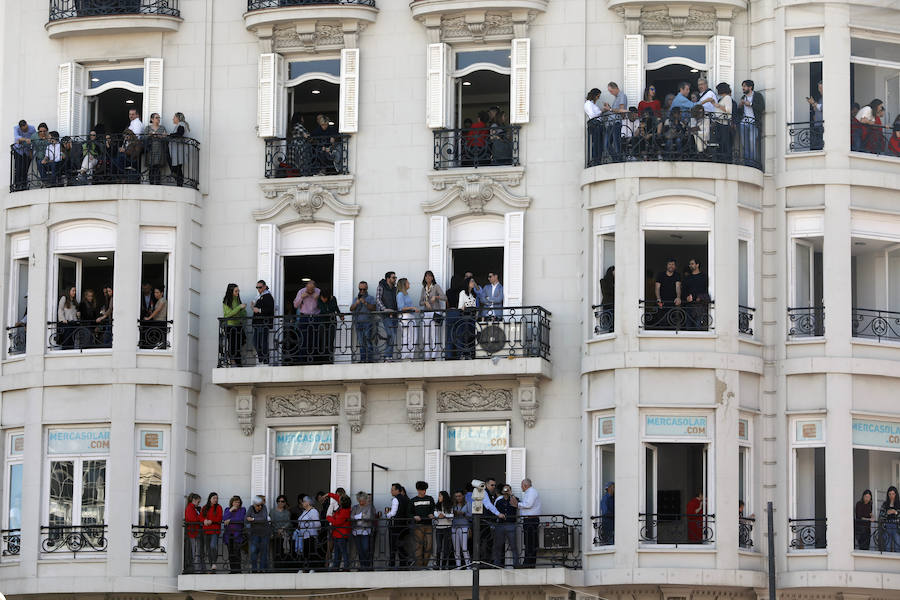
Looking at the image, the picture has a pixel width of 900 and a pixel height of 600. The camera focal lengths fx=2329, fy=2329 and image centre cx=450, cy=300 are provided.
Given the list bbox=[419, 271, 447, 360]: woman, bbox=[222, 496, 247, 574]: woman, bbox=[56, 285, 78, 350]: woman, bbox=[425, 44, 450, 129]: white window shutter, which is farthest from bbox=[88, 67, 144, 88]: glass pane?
bbox=[222, 496, 247, 574]: woman

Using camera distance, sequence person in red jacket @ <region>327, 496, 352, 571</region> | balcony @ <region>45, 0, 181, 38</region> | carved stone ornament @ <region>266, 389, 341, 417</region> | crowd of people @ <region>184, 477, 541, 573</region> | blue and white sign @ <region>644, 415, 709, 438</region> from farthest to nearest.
Result: balcony @ <region>45, 0, 181, 38</region> < carved stone ornament @ <region>266, 389, 341, 417</region> < person in red jacket @ <region>327, 496, 352, 571</region> < crowd of people @ <region>184, 477, 541, 573</region> < blue and white sign @ <region>644, 415, 709, 438</region>

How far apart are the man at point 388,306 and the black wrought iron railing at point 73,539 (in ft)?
20.7

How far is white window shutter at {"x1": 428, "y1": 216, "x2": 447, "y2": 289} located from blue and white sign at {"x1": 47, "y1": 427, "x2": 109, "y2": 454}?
691 centimetres

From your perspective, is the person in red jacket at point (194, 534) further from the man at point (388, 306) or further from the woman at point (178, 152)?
the woman at point (178, 152)

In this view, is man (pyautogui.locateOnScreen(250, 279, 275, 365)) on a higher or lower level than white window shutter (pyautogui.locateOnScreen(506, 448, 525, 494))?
higher

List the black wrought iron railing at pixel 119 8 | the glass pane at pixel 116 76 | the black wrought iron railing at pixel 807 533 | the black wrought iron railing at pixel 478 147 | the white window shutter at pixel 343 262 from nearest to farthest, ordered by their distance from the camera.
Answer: the black wrought iron railing at pixel 807 533 → the black wrought iron railing at pixel 478 147 → the white window shutter at pixel 343 262 → the black wrought iron railing at pixel 119 8 → the glass pane at pixel 116 76

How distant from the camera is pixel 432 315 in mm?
43438

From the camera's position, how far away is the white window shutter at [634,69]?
43938mm

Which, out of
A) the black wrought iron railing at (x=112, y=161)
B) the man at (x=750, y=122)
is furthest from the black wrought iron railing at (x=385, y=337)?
the man at (x=750, y=122)

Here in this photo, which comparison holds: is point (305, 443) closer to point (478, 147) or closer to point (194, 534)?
point (194, 534)

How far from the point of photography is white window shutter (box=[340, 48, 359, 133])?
1770 inches

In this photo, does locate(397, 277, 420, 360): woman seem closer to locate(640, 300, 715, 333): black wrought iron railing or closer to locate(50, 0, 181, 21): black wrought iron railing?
locate(640, 300, 715, 333): black wrought iron railing

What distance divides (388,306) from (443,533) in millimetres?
4485

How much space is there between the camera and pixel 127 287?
44.2 m
